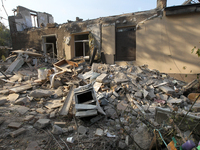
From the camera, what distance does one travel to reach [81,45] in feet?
39.3

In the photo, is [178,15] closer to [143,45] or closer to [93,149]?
[143,45]

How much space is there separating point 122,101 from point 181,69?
508 centimetres

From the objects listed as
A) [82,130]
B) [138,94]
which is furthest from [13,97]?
[138,94]

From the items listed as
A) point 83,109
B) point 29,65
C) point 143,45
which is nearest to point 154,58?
point 143,45

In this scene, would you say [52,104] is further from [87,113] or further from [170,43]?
[170,43]

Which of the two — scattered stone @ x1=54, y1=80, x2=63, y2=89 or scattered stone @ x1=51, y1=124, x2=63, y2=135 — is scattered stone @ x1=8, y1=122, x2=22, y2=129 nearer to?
scattered stone @ x1=51, y1=124, x2=63, y2=135

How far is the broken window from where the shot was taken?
11.3 meters

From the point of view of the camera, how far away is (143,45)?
337 inches

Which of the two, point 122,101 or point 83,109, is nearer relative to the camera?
point 83,109

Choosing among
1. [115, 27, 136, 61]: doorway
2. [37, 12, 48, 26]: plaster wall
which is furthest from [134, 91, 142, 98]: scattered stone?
[37, 12, 48, 26]: plaster wall

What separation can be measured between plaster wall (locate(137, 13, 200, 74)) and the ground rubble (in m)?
1.41

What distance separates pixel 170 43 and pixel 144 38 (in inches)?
61.6

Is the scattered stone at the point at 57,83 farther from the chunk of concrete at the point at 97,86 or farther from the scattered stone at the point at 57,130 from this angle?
the scattered stone at the point at 57,130

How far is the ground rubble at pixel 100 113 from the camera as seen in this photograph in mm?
2549
